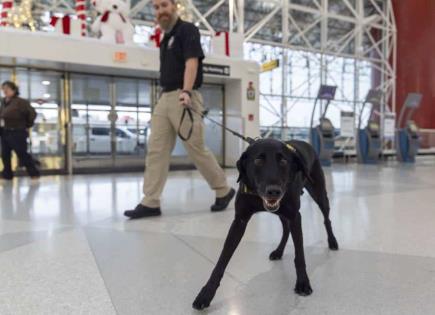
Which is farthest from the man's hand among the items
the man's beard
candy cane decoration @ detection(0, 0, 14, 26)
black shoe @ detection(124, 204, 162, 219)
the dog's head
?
candy cane decoration @ detection(0, 0, 14, 26)

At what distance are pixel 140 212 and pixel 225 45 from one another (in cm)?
537

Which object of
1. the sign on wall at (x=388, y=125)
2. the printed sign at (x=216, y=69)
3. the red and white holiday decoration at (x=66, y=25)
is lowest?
the sign on wall at (x=388, y=125)

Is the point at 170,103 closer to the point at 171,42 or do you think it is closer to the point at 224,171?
the point at 171,42

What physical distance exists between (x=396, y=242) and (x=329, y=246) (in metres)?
0.38

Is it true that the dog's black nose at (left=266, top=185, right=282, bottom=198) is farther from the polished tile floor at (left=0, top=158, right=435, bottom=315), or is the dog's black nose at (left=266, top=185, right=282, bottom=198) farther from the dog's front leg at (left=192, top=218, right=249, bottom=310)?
the polished tile floor at (left=0, top=158, right=435, bottom=315)

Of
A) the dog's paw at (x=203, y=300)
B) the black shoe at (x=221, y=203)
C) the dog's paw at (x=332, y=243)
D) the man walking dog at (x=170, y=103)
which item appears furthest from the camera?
the black shoe at (x=221, y=203)

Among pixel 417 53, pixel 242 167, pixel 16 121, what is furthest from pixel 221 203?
pixel 417 53

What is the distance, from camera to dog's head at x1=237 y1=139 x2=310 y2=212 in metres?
1.14

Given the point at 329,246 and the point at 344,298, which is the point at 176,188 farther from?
the point at 344,298

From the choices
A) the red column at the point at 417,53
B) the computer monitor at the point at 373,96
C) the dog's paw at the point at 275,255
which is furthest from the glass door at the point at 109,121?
the red column at the point at 417,53

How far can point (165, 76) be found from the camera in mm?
2729

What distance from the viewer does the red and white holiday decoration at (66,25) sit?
5871 mm

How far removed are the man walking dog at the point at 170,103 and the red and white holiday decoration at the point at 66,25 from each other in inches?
148

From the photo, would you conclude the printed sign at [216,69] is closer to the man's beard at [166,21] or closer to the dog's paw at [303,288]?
the man's beard at [166,21]
